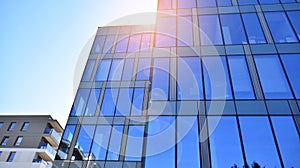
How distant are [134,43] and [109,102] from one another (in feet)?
20.7

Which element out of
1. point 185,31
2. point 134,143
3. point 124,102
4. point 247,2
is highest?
point 247,2

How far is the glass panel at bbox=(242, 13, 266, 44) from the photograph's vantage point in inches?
505

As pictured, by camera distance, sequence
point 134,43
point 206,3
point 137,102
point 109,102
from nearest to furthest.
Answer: point 137,102 → point 109,102 → point 206,3 → point 134,43

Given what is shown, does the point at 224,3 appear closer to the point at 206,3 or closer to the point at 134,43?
the point at 206,3

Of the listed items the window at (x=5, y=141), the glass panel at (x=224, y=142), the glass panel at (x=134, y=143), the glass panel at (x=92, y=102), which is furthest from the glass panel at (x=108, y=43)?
the window at (x=5, y=141)

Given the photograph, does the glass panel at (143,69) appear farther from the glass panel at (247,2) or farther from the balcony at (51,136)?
the balcony at (51,136)

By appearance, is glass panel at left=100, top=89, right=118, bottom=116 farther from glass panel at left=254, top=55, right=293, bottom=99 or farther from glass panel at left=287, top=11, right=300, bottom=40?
glass panel at left=287, top=11, right=300, bottom=40

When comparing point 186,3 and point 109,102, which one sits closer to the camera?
point 109,102

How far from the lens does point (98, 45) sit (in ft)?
63.2

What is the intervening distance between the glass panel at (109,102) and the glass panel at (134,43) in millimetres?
4460

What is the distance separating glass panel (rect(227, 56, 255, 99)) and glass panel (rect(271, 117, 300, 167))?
1750 mm

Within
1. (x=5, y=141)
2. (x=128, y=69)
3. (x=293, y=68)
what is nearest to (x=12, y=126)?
(x=5, y=141)

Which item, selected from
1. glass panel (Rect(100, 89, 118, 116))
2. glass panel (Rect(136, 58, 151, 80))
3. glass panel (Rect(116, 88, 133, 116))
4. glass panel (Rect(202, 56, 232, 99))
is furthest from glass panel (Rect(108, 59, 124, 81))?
glass panel (Rect(202, 56, 232, 99))

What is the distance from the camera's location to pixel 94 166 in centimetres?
1224
